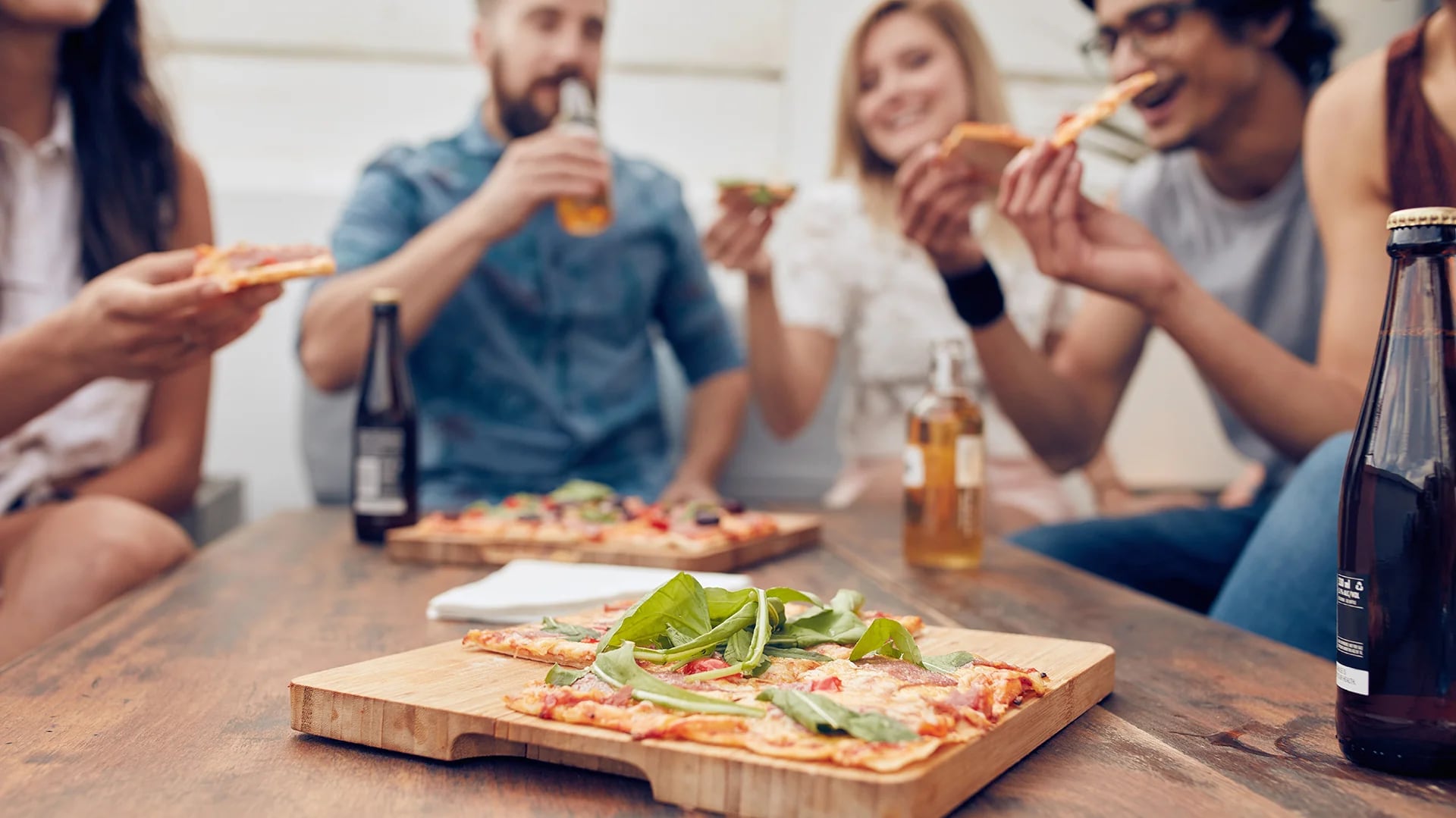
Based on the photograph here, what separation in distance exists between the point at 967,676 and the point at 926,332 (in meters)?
2.10

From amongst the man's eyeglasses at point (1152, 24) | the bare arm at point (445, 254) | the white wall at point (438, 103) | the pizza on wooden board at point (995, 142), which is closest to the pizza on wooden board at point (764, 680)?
→ the pizza on wooden board at point (995, 142)

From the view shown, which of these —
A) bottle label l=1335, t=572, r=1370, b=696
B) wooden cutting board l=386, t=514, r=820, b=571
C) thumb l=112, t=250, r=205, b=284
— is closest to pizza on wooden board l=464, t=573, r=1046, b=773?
bottle label l=1335, t=572, r=1370, b=696

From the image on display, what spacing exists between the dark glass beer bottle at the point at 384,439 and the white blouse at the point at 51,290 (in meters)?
0.47

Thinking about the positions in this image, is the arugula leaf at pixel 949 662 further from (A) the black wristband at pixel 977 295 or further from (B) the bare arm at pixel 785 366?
(B) the bare arm at pixel 785 366

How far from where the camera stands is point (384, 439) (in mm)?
1502

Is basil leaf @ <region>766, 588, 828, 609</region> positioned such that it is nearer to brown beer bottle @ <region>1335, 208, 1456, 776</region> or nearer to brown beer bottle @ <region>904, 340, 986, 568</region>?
brown beer bottle @ <region>1335, 208, 1456, 776</region>

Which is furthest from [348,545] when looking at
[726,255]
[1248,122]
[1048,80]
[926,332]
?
[1048,80]

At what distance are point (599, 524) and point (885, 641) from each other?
793 millimetres

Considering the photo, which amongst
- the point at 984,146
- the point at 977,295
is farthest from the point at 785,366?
the point at 984,146

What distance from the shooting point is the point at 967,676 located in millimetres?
685

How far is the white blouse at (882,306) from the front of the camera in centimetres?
272

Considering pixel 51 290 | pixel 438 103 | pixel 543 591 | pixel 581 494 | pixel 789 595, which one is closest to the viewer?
pixel 789 595

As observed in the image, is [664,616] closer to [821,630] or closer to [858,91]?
[821,630]

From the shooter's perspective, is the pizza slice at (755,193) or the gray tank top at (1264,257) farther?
the gray tank top at (1264,257)
